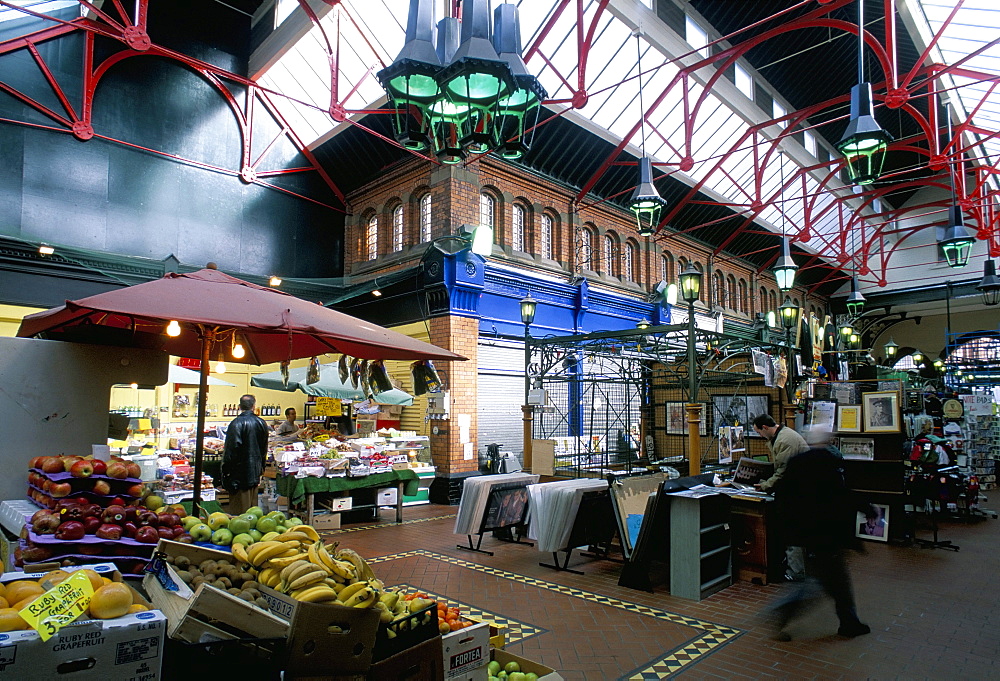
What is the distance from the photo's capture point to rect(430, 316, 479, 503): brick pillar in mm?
12672

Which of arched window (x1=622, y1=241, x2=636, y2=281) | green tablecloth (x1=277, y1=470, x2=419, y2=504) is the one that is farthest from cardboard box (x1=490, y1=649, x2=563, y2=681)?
arched window (x1=622, y1=241, x2=636, y2=281)

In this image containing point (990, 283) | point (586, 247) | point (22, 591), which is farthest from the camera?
point (586, 247)

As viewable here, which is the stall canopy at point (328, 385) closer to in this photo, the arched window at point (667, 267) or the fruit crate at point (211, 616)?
the fruit crate at point (211, 616)

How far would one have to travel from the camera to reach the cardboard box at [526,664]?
3.43m

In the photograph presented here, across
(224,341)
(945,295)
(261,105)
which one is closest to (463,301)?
(224,341)

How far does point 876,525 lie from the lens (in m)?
9.49

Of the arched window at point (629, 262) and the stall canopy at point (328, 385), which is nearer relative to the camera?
the stall canopy at point (328, 385)

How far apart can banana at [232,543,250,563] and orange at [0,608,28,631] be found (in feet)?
4.00

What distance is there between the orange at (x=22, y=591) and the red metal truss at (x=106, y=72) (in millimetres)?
10321

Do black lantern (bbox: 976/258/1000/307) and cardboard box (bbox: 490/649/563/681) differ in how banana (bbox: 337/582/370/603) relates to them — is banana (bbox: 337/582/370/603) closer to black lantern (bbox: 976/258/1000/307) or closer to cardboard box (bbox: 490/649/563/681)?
cardboard box (bbox: 490/649/563/681)

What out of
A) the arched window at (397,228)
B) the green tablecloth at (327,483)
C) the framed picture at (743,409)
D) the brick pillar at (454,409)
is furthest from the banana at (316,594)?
the arched window at (397,228)

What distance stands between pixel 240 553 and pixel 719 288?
73.9ft

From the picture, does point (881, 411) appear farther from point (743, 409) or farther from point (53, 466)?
point (53, 466)

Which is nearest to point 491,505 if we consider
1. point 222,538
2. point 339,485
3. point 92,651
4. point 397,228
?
point 339,485
